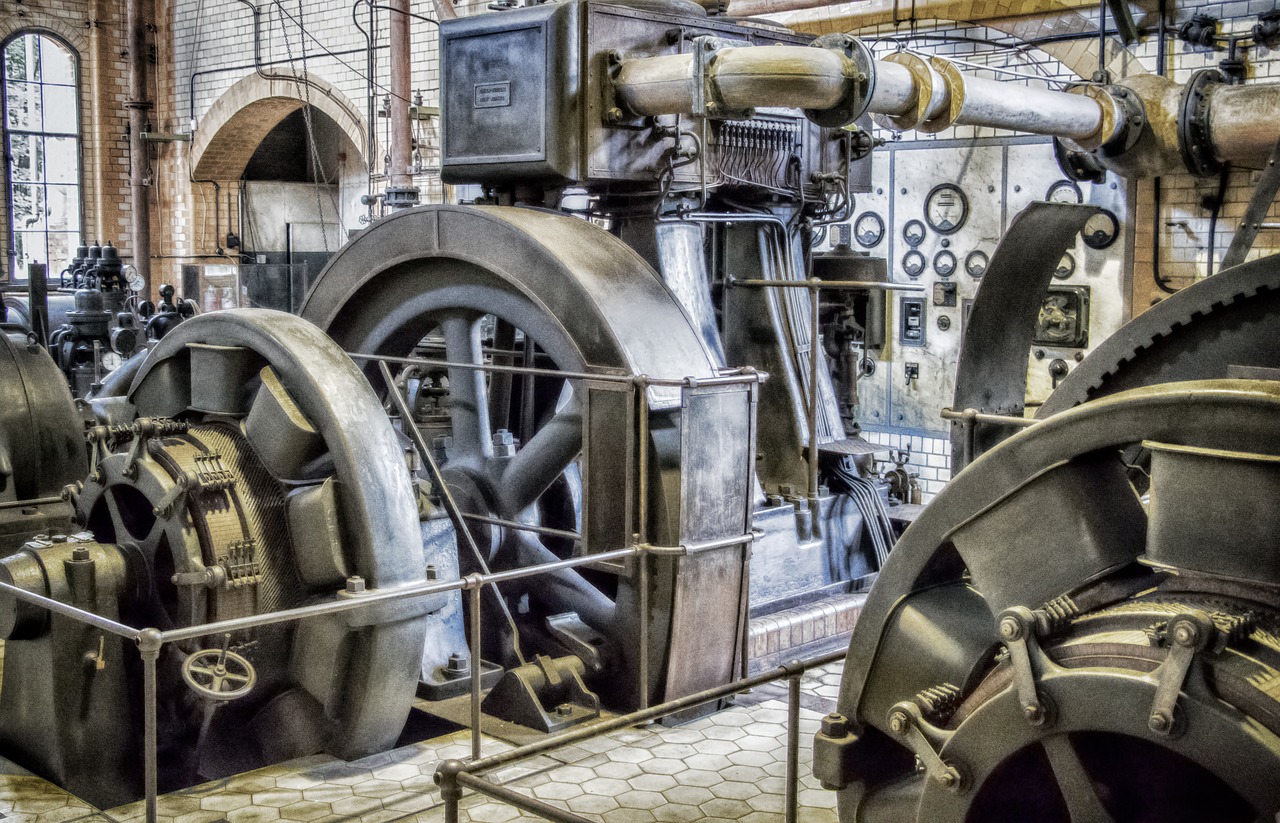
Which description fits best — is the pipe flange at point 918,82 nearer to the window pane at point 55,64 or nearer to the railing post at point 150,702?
the railing post at point 150,702

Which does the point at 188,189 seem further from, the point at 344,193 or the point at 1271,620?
the point at 1271,620

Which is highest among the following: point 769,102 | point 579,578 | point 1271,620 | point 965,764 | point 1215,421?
point 769,102

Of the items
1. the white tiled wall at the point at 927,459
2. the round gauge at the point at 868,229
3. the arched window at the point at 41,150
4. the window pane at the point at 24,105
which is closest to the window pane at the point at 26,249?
the arched window at the point at 41,150

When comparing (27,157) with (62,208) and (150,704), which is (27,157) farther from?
(150,704)

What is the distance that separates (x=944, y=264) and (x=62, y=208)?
407 inches

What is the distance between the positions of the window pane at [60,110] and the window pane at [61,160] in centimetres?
11

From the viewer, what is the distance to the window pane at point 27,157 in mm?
14781

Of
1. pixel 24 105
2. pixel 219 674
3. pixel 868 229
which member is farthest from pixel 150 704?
pixel 24 105

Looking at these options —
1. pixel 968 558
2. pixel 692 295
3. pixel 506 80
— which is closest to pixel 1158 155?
pixel 692 295

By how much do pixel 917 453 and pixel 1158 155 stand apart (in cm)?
283

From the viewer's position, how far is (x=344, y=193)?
1483 cm

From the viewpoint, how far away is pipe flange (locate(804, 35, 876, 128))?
15.6 feet

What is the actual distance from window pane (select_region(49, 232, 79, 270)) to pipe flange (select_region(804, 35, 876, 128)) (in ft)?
40.0

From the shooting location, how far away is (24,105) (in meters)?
14.8
